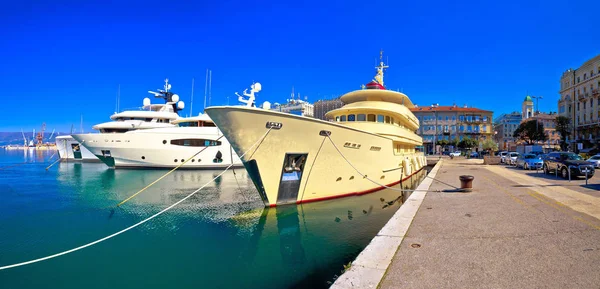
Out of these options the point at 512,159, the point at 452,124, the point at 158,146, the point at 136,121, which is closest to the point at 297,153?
the point at 158,146

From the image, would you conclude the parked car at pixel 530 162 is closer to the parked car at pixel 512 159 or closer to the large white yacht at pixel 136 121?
the parked car at pixel 512 159

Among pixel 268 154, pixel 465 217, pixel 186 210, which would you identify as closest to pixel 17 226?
pixel 186 210

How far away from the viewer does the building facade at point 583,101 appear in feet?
160

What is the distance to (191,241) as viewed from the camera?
28.0 ft

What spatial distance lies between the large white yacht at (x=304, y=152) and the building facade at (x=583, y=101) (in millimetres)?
53753

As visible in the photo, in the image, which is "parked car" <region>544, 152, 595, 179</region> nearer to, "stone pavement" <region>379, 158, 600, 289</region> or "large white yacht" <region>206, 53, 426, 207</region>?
"stone pavement" <region>379, 158, 600, 289</region>

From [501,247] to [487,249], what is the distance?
0.31 meters

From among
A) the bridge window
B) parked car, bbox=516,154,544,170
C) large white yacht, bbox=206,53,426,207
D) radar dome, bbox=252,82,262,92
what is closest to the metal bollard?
large white yacht, bbox=206,53,426,207

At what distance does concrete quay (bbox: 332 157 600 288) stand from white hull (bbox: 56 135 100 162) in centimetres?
4922

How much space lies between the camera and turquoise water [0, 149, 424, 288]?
6.22m

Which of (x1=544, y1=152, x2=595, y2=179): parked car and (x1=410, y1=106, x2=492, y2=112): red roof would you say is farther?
(x1=410, y1=106, x2=492, y2=112): red roof

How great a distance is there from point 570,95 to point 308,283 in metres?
73.2

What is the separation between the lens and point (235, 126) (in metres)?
10.1

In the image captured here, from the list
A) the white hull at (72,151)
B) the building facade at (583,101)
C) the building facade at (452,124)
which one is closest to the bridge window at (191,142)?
the white hull at (72,151)
